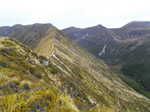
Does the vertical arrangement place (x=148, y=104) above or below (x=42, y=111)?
below

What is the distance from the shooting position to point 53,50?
169625mm

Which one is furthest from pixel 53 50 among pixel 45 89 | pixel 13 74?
pixel 45 89

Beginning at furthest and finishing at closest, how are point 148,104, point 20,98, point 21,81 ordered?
point 148,104 < point 21,81 < point 20,98

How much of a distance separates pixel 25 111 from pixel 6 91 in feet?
26.9

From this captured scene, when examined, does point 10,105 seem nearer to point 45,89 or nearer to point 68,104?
point 45,89

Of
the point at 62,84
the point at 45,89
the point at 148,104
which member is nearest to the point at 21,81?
the point at 45,89

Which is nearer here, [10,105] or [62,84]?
[10,105]

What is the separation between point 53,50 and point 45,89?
14755 centimetres

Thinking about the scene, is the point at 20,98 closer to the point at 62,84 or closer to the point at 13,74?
the point at 13,74

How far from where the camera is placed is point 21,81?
30.0 meters

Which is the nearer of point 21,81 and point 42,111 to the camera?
point 42,111

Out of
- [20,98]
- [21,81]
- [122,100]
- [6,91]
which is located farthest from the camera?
[122,100]

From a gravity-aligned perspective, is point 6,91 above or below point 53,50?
above

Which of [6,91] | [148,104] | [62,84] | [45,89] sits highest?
[45,89]
